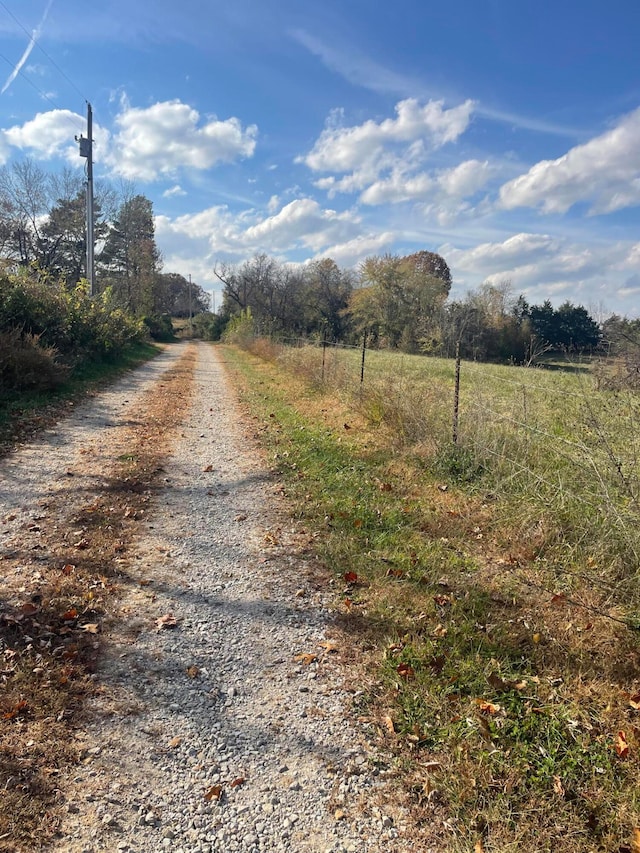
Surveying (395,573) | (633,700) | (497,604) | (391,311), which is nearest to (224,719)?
(395,573)

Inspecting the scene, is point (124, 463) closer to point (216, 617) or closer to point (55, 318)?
point (216, 617)

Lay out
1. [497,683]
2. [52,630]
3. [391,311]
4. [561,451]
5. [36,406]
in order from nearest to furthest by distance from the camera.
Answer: [497,683] → [52,630] → [561,451] → [36,406] → [391,311]

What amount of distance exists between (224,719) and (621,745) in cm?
199

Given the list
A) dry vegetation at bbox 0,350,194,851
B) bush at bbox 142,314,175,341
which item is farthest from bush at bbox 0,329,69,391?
bush at bbox 142,314,175,341

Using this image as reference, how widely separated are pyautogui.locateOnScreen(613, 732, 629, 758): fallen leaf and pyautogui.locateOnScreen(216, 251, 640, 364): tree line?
28.3 meters

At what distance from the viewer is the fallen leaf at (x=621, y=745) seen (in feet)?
7.78

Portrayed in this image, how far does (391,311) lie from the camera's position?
148 feet

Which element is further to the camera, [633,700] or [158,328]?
[158,328]

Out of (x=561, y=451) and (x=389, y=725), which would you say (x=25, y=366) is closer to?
(x=561, y=451)

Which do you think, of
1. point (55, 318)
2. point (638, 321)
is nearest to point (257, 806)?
point (638, 321)

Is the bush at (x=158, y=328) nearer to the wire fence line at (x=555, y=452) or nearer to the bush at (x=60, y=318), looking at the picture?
the bush at (x=60, y=318)

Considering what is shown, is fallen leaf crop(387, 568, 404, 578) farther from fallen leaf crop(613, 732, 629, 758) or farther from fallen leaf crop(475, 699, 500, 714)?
fallen leaf crop(613, 732, 629, 758)

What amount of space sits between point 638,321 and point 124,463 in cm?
794

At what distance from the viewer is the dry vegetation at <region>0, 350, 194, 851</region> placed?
211 cm
